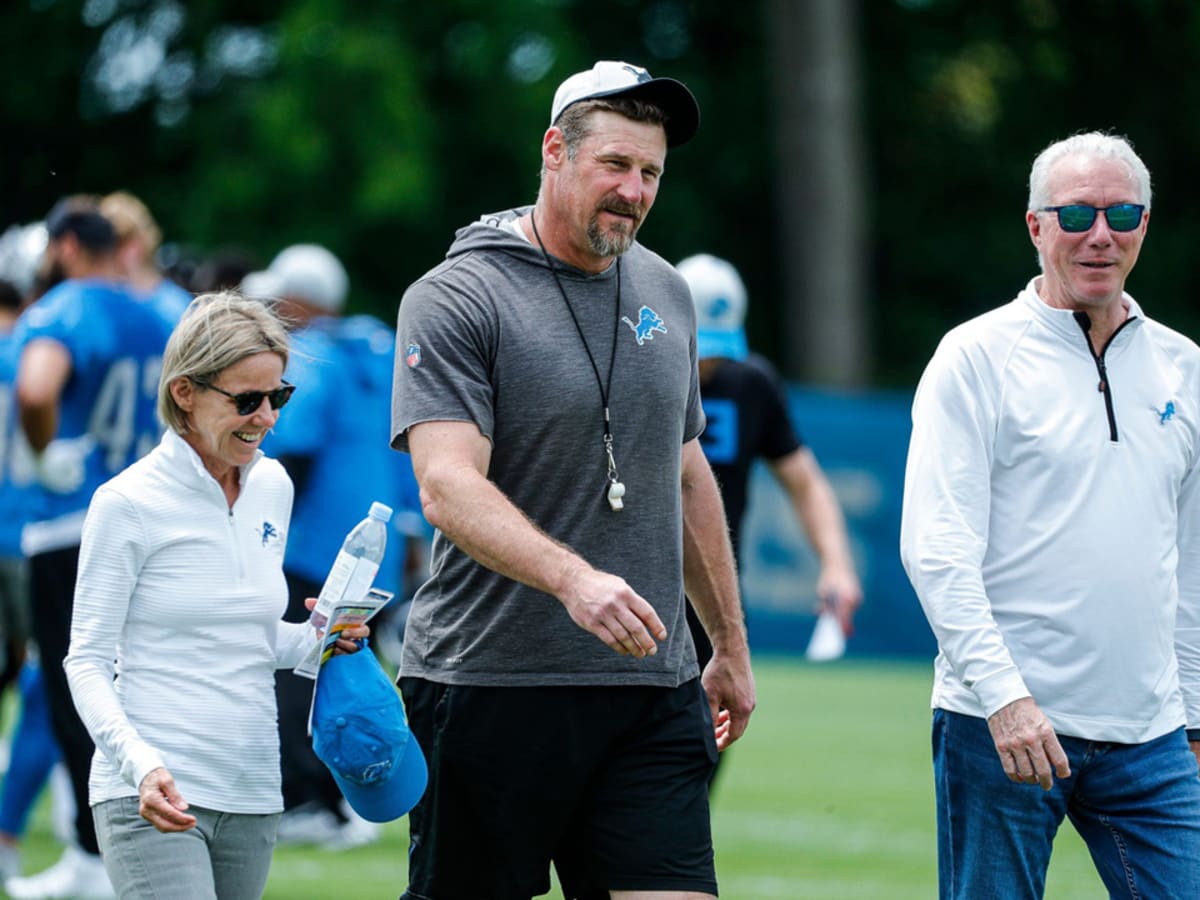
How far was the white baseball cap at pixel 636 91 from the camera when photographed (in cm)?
456

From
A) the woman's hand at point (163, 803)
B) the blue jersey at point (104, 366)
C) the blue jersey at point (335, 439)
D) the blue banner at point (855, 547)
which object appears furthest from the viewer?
the blue banner at point (855, 547)

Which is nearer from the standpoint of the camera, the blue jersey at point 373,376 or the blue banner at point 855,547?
the blue jersey at point 373,376

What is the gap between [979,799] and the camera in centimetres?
459

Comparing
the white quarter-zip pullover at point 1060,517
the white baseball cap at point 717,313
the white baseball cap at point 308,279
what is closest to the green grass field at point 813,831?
the white baseball cap at point 717,313

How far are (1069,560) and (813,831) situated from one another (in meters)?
5.19

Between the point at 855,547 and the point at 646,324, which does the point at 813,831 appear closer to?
the point at 646,324

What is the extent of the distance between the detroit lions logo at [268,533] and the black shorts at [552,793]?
44cm

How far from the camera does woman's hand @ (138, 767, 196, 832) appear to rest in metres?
4.05

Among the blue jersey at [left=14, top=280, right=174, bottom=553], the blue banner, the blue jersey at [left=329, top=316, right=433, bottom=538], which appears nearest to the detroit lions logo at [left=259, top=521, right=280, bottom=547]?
the blue jersey at [left=14, top=280, right=174, bottom=553]

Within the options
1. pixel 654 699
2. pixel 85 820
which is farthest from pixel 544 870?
pixel 85 820

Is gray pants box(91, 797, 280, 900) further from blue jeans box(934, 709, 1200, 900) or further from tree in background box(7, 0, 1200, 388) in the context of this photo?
tree in background box(7, 0, 1200, 388)

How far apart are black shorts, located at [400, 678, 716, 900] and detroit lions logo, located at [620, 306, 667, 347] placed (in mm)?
771

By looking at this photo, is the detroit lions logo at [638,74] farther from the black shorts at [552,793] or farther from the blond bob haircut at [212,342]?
the black shorts at [552,793]

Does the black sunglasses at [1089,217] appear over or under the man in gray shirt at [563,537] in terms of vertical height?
over
